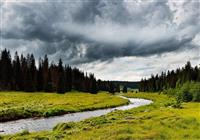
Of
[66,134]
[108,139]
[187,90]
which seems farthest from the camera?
[187,90]

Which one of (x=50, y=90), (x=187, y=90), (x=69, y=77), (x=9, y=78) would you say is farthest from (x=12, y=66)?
(x=187, y=90)

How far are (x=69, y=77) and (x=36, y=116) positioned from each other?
110 metres

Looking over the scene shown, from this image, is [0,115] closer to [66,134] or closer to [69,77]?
[66,134]

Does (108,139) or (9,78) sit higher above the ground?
(9,78)

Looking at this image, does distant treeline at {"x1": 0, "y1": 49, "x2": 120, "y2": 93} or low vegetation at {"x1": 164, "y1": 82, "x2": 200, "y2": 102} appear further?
distant treeline at {"x1": 0, "y1": 49, "x2": 120, "y2": 93}

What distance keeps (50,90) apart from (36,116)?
85059 millimetres

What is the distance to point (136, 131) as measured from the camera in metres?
34.1

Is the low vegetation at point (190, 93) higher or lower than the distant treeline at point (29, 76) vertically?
lower

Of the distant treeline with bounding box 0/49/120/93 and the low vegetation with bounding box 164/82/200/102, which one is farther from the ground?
the distant treeline with bounding box 0/49/120/93

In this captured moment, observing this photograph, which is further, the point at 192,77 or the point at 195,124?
the point at 192,77

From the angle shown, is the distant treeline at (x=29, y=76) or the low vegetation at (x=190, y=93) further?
the distant treeline at (x=29, y=76)

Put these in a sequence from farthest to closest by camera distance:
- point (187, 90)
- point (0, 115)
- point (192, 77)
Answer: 1. point (192, 77)
2. point (187, 90)
3. point (0, 115)

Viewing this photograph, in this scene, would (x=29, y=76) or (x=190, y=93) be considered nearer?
(x=190, y=93)

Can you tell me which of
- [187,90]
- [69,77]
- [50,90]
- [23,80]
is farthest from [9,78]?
[187,90]
